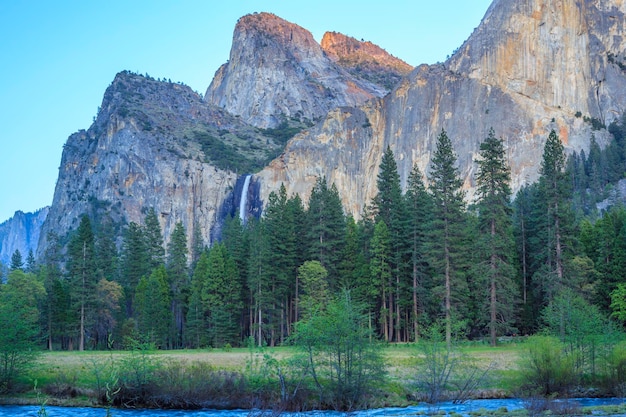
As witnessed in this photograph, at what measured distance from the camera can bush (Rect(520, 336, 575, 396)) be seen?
3412 cm

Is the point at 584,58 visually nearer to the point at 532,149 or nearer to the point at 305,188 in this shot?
the point at 532,149

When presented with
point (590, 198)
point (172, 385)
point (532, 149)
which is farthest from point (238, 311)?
point (532, 149)

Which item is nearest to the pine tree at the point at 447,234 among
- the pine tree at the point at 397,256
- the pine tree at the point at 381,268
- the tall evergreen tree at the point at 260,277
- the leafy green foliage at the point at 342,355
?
the pine tree at the point at 397,256

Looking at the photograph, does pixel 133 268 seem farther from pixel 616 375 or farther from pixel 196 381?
pixel 616 375

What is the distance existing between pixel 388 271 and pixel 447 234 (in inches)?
473

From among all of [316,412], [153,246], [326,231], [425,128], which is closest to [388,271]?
[326,231]

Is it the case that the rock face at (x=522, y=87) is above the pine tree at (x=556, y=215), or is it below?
above

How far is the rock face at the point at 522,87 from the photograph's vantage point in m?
150

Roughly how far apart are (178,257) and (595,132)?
334ft

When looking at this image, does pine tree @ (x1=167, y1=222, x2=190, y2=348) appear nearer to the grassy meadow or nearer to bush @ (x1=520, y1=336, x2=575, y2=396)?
the grassy meadow

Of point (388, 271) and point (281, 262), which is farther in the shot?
point (281, 262)

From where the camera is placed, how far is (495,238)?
170 ft

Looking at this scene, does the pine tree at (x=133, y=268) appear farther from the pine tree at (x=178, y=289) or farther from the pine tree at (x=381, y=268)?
the pine tree at (x=381, y=268)

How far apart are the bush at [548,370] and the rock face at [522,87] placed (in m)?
113
